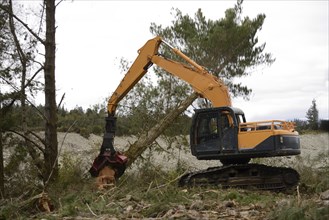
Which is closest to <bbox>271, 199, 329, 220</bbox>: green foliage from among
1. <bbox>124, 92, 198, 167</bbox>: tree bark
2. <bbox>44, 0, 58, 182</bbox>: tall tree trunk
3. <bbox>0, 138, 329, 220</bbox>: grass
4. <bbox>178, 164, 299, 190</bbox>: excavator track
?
<bbox>0, 138, 329, 220</bbox>: grass

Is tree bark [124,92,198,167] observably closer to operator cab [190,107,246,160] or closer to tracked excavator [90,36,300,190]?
tracked excavator [90,36,300,190]

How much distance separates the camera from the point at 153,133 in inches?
645

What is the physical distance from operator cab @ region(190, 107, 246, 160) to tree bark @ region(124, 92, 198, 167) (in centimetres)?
336

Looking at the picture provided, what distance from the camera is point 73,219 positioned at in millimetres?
7578

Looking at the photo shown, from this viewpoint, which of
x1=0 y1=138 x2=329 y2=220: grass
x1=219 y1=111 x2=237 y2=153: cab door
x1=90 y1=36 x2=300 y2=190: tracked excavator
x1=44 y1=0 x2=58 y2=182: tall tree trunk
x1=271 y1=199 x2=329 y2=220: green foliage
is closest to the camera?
x1=271 y1=199 x2=329 y2=220: green foliage

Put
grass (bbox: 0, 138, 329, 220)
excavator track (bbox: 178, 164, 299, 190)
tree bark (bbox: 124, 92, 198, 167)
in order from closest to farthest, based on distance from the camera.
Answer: grass (bbox: 0, 138, 329, 220)
excavator track (bbox: 178, 164, 299, 190)
tree bark (bbox: 124, 92, 198, 167)

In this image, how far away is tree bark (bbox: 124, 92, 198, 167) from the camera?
15.6m

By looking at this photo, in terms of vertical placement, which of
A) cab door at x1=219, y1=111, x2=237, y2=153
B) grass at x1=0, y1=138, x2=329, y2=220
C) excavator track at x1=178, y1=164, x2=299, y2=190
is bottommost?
grass at x1=0, y1=138, x2=329, y2=220

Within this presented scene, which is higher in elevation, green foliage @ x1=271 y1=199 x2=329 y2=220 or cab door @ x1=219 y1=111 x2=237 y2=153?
cab door @ x1=219 y1=111 x2=237 y2=153

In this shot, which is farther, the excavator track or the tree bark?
the tree bark

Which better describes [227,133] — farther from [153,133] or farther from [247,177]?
[153,133]

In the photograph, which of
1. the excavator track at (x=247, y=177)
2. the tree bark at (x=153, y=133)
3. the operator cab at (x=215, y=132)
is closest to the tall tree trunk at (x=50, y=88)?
the tree bark at (x=153, y=133)

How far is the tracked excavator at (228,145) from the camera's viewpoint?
11656mm

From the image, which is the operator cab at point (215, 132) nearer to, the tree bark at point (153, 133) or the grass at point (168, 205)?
the grass at point (168, 205)
